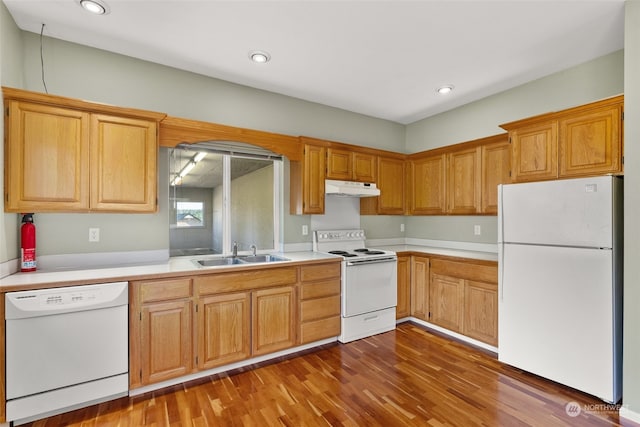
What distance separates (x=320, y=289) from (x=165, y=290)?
1428mm

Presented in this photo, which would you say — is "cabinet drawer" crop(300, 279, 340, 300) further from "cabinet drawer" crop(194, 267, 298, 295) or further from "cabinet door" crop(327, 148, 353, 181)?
"cabinet door" crop(327, 148, 353, 181)

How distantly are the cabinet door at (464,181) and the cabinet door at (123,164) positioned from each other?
3.23m

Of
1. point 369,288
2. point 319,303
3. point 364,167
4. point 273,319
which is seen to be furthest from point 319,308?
point 364,167

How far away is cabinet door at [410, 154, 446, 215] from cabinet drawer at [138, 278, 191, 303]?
119 inches

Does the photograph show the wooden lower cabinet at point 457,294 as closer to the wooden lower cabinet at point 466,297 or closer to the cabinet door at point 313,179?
the wooden lower cabinet at point 466,297

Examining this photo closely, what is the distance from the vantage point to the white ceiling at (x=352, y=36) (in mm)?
2055

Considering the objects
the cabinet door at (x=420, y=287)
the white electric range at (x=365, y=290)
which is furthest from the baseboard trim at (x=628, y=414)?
the white electric range at (x=365, y=290)

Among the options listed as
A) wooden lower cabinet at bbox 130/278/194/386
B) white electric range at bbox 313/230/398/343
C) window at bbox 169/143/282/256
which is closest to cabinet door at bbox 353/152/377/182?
white electric range at bbox 313/230/398/343

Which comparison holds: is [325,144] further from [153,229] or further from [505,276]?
[505,276]

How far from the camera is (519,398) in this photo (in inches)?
88.0

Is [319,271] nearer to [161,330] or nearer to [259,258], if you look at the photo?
[259,258]

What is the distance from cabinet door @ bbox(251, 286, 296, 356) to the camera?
2697 mm

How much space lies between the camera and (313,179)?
3434 mm

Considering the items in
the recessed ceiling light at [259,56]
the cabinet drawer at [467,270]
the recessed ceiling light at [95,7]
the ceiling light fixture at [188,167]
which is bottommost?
the cabinet drawer at [467,270]
